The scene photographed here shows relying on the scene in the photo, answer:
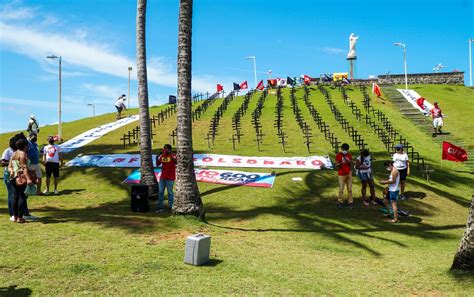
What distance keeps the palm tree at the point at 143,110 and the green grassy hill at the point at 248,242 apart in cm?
120

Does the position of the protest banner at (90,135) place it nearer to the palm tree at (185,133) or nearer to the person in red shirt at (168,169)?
the person in red shirt at (168,169)

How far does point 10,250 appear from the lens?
6836mm

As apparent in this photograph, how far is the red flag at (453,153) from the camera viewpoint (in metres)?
16.9

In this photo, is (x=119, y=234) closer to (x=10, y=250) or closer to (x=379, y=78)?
(x=10, y=250)

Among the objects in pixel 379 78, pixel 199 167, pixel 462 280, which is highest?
pixel 379 78

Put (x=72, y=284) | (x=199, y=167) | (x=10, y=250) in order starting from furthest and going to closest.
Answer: (x=199, y=167) → (x=10, y=250) → (x=72, y=284)

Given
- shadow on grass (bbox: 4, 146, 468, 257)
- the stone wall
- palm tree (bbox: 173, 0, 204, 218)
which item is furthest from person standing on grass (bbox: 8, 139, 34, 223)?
the stone wall

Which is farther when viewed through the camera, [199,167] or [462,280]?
[199,167]

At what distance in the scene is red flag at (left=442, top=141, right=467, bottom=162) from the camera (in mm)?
16891

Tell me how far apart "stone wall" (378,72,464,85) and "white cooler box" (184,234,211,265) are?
54.8m

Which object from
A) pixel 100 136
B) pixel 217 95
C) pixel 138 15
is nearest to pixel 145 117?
pixel 138 15

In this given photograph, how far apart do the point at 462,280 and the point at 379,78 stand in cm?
5482

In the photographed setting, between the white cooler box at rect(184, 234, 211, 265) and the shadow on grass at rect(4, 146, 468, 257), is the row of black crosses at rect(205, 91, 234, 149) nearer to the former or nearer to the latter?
the shadow on grass at rect(4, 146, 468, 257)

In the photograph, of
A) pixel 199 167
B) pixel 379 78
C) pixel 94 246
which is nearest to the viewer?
pixel 94 246
